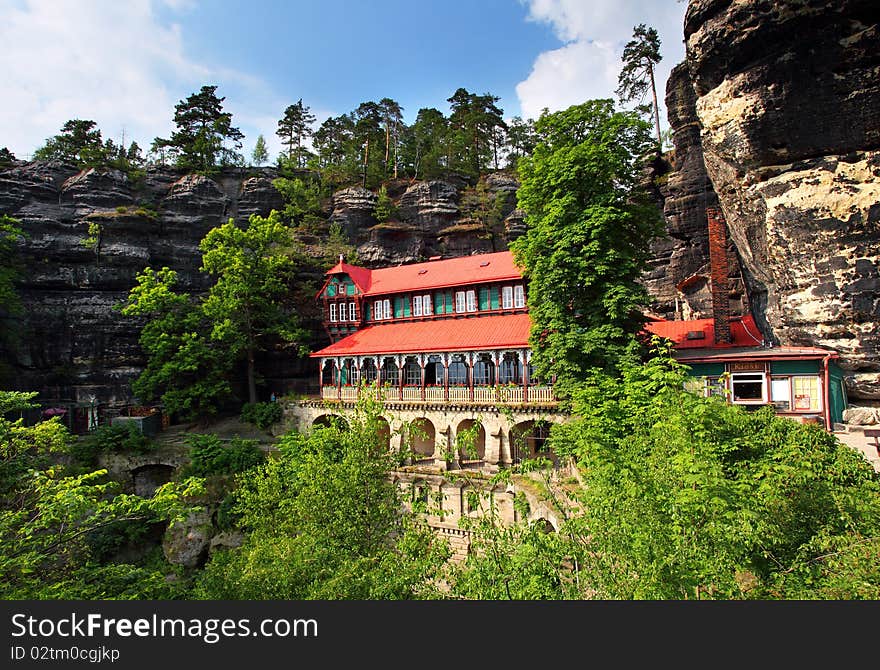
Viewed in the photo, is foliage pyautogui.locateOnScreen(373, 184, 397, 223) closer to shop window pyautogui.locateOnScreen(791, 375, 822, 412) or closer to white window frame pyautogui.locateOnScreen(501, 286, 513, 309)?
white window frame pyautogui.locateOnScreen(501, 286, 513, 309)

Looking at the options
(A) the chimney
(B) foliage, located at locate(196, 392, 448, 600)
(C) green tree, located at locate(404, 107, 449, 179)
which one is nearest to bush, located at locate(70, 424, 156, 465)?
(B) foliage, located at locate(196, 392, 448, 600)

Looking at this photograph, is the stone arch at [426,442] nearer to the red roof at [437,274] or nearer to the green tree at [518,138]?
the red roof at [437,274]

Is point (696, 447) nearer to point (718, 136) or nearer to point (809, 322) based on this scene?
point (809, 322)

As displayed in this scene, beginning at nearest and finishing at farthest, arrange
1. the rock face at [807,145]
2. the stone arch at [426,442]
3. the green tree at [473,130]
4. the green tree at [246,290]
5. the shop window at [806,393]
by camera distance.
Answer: the rock face at [807,145]
the shop window at [806,393]
the stone arch at [426,442]
the green tree at [246,290]
the green tree at [473,130]

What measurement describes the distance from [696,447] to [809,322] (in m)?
11.4

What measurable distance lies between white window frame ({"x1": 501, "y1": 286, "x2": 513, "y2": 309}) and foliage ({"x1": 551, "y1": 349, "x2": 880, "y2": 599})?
741 inches

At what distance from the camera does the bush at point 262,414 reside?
2905 centimetres

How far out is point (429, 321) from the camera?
105 ft

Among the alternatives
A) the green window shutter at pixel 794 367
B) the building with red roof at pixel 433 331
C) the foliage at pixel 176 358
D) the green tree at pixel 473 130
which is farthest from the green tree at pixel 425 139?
the green window shutter at pixel 794 367

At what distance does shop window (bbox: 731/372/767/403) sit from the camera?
18391 mm

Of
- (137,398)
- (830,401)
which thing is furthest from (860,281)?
(137,398)

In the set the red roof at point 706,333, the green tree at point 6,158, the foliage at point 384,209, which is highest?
the green tree at point 6,158

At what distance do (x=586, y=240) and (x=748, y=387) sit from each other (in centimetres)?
1011

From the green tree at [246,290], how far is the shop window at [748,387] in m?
28.8
